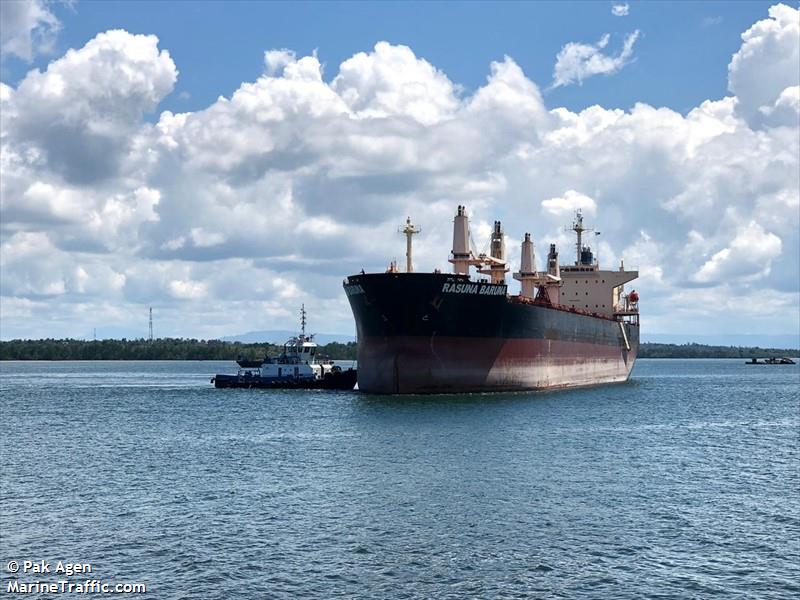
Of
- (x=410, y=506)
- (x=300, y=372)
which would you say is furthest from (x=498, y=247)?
(x=410, y=506)

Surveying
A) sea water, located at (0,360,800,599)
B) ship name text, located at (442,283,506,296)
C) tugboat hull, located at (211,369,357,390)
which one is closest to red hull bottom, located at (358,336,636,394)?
ship name text, located at (442,283,506,296)

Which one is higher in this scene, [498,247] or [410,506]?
[498,247]

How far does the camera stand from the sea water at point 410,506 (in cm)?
1762

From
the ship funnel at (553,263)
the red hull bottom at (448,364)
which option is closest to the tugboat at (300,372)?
the red hull bottom at (448,364)

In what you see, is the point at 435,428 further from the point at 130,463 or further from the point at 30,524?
the point at 30,524

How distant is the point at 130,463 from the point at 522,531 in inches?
629

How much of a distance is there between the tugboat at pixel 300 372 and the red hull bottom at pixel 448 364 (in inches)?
425

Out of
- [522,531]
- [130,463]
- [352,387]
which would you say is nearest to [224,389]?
[352,387]

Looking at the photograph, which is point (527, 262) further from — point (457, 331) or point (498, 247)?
point (457, 331)

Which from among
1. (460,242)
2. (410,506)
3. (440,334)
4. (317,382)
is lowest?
(410,506)

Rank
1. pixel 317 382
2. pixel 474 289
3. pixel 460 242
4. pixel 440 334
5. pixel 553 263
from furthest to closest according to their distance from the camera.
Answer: pixel 553 263
pixel 317 382
pixel 460 242
pixel 474 289
pixel 440 334

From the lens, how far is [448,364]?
49.9 meters

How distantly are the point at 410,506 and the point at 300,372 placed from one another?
44.3 metres

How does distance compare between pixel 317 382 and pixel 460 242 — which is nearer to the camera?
pixel 460 242
